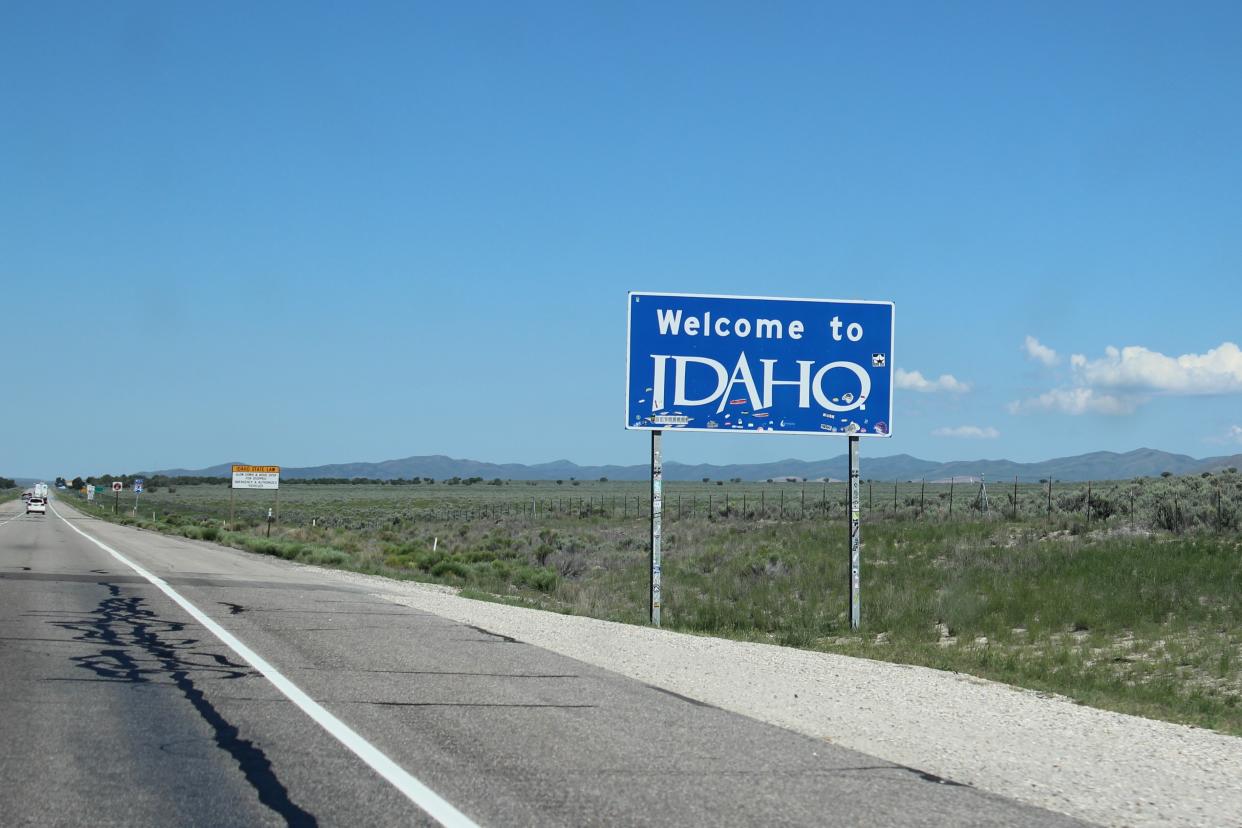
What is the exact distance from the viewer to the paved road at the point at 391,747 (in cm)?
608

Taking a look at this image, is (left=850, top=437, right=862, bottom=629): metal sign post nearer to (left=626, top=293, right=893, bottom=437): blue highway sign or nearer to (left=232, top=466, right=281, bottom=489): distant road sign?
(left=626, top=293, right=893, bottom=437): blue highway sign

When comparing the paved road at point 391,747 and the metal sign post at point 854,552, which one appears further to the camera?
the metal sign post at point 854,552

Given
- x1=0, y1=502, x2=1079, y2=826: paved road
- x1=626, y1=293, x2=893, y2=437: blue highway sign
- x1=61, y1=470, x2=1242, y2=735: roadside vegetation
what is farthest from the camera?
x1=626, y1=293, x2=893, y2=437: blue highway sign

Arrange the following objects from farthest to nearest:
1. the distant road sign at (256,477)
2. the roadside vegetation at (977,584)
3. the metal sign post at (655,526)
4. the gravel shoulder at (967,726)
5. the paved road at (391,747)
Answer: the distant road sign at (256,477)
the metal sign post at (655,526)
the roadside vegetation at (977,584)
the gravel shoulder at (967,726)
the paved road at (391,747)

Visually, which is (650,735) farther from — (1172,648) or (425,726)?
(1172,648)

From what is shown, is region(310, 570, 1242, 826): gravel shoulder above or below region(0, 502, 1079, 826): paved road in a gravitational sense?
below

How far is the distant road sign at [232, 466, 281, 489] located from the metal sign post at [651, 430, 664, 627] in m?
42.2

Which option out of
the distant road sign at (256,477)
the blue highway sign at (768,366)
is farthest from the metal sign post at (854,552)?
the distant road sign at (256,477)

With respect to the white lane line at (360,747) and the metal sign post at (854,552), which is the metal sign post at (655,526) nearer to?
the metal sign post at (854,552)

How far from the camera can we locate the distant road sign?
58.2m

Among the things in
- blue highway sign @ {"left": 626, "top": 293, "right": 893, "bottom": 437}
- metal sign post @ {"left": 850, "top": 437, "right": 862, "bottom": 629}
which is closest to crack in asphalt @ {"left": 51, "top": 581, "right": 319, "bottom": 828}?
blue highway sign @ {"left": 626, "top": 293, "right": 893, "bottom": 437}

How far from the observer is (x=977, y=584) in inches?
911

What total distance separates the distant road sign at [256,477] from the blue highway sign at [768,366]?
42.6m

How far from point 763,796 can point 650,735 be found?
67.1 inches
